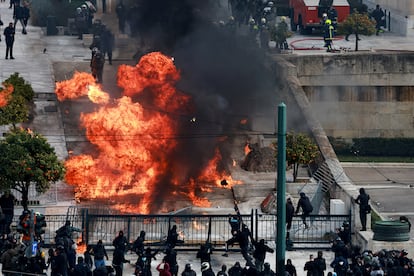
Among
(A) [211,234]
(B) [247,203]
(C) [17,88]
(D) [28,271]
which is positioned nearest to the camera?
(D) [28,271]

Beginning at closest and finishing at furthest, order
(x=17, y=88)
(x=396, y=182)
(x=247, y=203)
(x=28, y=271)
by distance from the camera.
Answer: (x=28, y=271), (x=247, y=203), (x=17, y=88), (x=396, y=182)

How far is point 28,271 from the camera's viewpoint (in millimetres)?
38531

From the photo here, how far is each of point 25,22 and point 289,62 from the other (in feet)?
35.9

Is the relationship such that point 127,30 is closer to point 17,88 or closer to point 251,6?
point 251,6

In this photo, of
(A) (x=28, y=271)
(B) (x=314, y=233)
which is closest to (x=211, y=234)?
(B) (x=314, y=233)

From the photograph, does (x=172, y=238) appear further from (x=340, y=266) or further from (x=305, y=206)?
(x=340, y=266)

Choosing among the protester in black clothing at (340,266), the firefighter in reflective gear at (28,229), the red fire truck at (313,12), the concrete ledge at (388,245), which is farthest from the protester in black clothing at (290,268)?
the red fire truck at (313,12)

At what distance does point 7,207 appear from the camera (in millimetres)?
43062

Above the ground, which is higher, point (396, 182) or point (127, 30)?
point (127, 30)

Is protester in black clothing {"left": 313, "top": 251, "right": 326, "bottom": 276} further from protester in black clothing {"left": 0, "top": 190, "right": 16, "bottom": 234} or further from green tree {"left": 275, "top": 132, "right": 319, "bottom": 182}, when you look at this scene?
green tree {"left": 275, "top": 132, "right": 319, "bottom": 182}

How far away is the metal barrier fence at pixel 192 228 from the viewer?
142 ft

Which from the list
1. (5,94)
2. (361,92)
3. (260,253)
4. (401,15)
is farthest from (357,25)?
(260,253)

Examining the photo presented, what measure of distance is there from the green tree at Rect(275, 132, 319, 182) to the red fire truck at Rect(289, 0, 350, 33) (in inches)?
815

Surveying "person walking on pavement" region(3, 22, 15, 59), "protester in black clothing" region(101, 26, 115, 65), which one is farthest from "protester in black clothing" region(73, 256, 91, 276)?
"protester in black clothing" region(101, 26, 115, 65)
